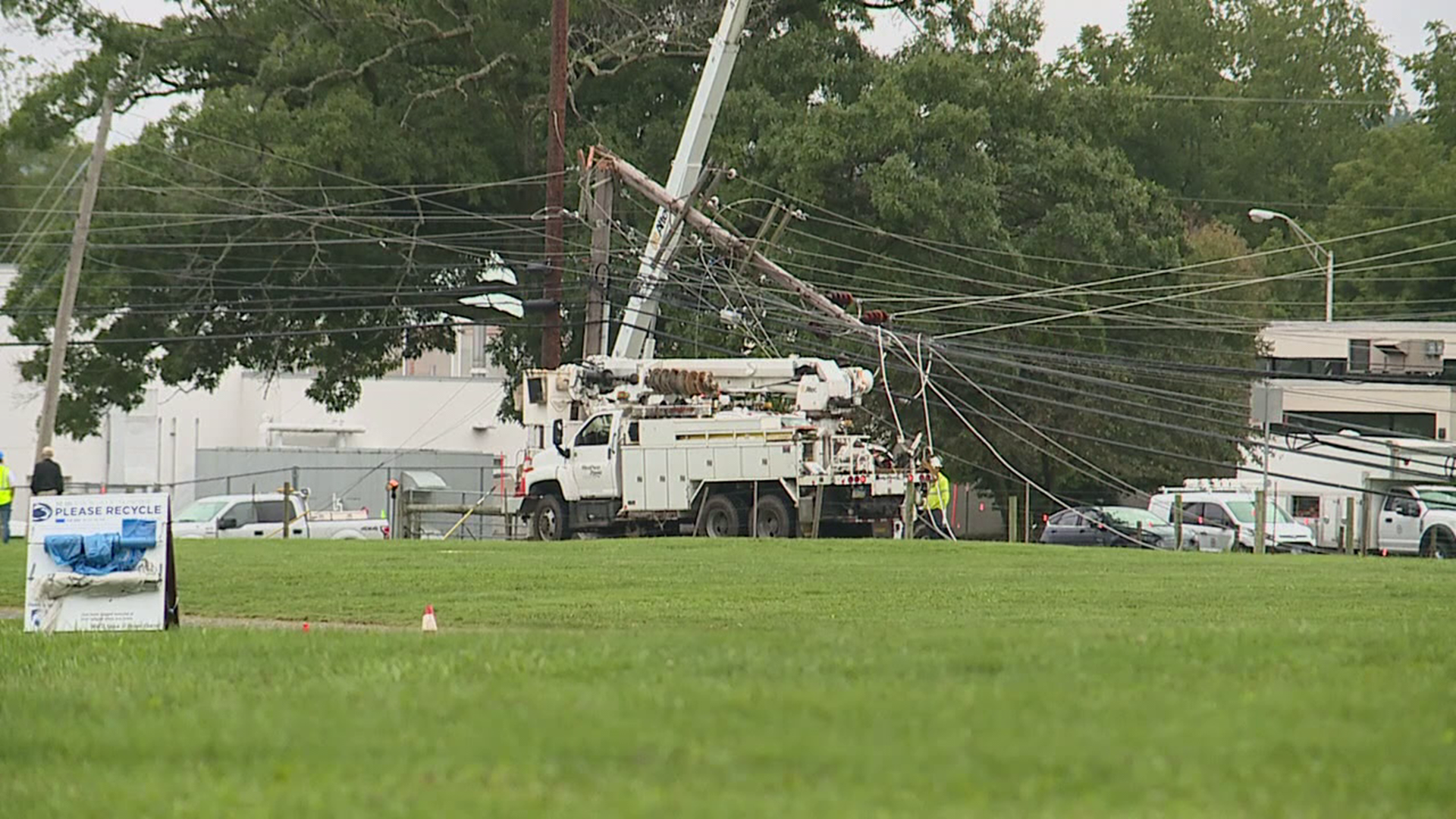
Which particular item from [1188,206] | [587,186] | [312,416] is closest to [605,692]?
[587,186]

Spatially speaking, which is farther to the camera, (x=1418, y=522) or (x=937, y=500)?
(x=1418, y=522)

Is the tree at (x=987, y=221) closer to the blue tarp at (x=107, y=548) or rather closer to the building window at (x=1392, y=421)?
the building window at (x=1392, y=421)

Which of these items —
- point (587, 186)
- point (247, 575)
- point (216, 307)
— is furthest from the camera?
point (216, 307)

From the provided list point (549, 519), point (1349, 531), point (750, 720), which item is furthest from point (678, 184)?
point (750, 720)

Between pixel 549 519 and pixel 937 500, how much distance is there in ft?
23.9

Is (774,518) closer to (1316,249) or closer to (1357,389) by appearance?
(1357,389)

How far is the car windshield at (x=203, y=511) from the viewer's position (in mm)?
45000

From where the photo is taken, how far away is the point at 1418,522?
1682 inches

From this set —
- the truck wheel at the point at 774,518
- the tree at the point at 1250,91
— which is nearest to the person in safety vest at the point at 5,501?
the truck wheel at the point at 774,518

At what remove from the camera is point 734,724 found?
7785 millimetres

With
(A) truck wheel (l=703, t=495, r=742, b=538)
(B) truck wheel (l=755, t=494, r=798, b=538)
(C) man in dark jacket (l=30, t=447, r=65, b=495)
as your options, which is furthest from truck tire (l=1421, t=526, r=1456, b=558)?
(C) man in dark jacket (l=30, t=447, r=65, b=495)

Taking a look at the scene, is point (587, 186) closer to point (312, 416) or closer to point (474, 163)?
point (474, 163)

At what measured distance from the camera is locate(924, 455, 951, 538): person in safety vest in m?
35.9

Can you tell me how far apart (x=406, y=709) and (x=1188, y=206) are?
273 feet
